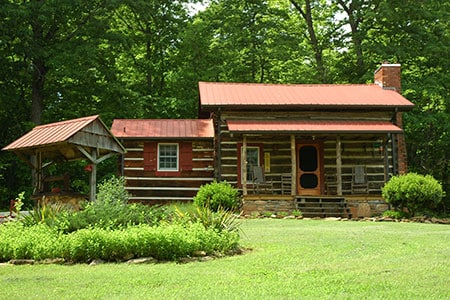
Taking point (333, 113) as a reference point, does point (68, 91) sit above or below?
above

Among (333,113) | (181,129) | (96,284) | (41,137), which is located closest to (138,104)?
(181,129)

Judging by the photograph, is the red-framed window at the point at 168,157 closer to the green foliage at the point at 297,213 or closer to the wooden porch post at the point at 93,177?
the green foliage at the point at 297,213

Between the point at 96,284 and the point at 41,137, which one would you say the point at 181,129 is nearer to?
the point at 41,137

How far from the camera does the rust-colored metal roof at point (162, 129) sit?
21.9 metres

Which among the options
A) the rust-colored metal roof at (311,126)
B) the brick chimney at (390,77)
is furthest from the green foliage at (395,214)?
the brick chimney at (390,77)

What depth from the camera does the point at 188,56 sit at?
31344mm

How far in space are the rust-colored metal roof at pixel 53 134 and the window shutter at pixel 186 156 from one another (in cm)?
750

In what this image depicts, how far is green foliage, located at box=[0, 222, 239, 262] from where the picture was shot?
28.8ft

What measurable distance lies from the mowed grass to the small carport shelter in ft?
18.7

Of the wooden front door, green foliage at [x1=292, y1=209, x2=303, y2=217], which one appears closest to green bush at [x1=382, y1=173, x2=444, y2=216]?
green foliage at [x1=292, y1=209, x2=303, y2=217]

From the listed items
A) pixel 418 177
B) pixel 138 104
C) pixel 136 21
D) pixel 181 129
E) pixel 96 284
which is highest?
pixel 136 21

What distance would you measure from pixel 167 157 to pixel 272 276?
15.3 metres

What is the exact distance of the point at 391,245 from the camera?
1016 centimetres

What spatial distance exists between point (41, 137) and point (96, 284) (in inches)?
338
